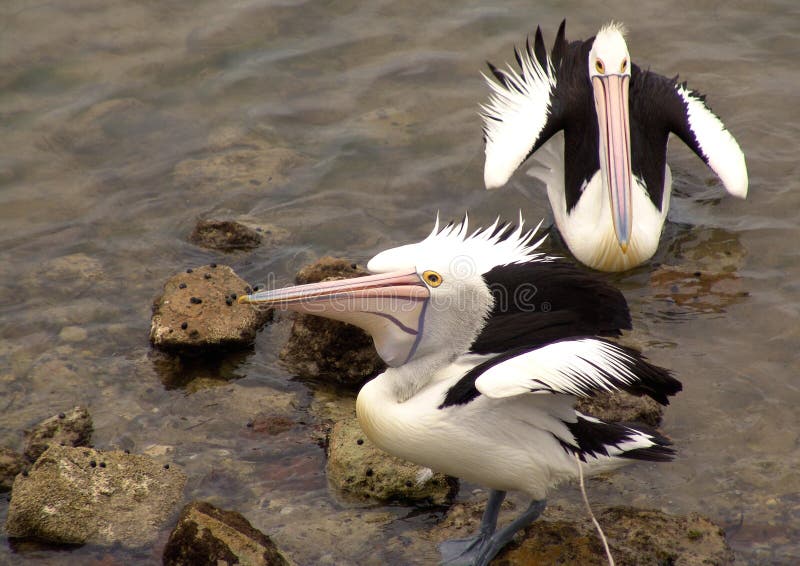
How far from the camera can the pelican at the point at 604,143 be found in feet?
18.2

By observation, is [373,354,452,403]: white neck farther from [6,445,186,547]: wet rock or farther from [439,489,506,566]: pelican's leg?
[6,445,186,547]: wet rock

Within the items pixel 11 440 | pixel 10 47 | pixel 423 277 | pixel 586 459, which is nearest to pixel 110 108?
pixel 10 47

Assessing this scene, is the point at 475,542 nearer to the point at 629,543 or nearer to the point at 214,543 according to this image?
the point at 629,543

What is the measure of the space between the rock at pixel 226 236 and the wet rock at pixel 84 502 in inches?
78.9

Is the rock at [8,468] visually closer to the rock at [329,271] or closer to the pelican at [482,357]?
the pelican at [482,357]

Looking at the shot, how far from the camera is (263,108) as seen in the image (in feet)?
23.8

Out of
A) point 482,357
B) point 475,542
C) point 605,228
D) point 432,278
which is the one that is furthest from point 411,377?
point 605,228

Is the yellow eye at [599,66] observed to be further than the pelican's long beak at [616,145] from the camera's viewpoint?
Yes

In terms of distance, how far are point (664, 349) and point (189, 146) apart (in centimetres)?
354

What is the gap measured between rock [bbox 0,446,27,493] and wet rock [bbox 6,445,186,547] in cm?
18

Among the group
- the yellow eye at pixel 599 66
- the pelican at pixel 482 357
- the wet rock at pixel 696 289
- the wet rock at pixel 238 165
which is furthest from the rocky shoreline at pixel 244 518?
the yellow eye at pixel 599 66

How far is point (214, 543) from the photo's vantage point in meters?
3.50

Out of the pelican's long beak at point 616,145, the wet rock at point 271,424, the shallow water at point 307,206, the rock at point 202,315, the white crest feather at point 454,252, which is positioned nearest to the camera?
the white crest feather at point 454,252

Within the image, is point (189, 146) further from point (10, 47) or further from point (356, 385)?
point (356, 385)
